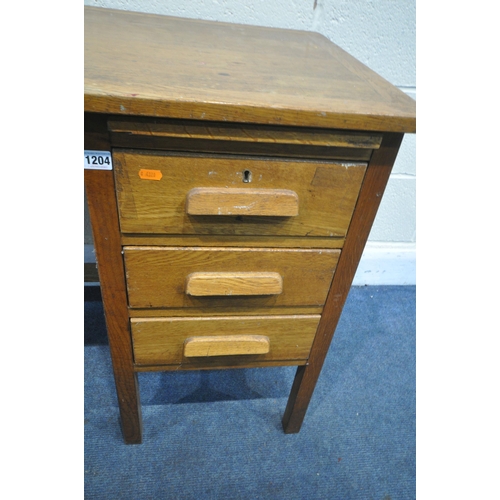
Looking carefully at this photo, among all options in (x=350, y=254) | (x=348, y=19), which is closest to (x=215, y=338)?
(x=350, y=254)

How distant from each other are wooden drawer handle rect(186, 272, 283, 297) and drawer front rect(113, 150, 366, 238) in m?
0.07

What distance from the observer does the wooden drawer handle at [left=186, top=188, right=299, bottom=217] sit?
49 cm

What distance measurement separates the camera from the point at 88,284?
1167 mm

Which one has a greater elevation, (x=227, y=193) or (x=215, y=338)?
(x=227, y=193)

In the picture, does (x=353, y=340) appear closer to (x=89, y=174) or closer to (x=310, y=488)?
(x=310, y=488)

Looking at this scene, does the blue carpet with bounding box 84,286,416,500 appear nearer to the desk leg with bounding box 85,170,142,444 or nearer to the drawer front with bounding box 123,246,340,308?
the desk leg with bounding box 85,170,142,444

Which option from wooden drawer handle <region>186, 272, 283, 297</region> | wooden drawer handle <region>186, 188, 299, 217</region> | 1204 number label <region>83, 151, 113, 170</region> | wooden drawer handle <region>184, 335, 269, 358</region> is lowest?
wooden drawer handle <region>184, 335, 269, 358</region>

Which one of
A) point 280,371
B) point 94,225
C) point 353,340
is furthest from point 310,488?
point 94,225

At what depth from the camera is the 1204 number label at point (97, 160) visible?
1.51ft

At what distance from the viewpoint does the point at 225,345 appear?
0.66 m

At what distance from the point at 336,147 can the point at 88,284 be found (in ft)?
3.04

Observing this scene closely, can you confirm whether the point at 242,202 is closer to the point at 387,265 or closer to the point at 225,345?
the point at 225,345

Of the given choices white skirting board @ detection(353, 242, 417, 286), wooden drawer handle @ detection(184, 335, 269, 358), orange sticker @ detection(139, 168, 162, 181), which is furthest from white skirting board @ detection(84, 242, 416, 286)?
orange sticker @ detection(139, 168, 162, 181)

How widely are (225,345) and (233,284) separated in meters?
0.14
